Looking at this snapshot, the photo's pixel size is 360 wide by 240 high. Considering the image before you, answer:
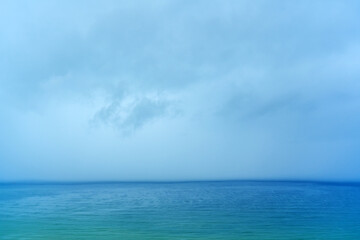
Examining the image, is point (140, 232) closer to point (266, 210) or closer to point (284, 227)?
point (284, 227)

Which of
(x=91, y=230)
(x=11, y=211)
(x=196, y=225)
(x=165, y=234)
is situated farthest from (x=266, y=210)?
(x=11, y=211)

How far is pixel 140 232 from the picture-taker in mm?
19078

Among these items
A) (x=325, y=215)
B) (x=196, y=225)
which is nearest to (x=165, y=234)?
(x=196, y=225)

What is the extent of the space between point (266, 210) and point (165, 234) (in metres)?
13.2

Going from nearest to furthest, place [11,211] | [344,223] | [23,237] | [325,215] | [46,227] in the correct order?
[23,237] < [46,227] < [344,223] < [325,215] < [11,211]

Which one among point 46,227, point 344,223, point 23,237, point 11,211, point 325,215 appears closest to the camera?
point 23,237

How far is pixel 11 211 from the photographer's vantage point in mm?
28234

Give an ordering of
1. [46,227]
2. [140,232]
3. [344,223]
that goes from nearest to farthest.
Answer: [140,232], [46,227], [344,223]

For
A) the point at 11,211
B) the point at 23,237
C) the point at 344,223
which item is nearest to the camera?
the point at 23,237

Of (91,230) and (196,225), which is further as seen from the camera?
(196,225)

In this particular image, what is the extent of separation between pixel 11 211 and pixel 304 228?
23.9 meters

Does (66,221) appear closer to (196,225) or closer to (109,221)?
(109,221)

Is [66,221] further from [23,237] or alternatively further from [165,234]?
[165,234]

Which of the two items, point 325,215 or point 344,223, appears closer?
point 344,223
